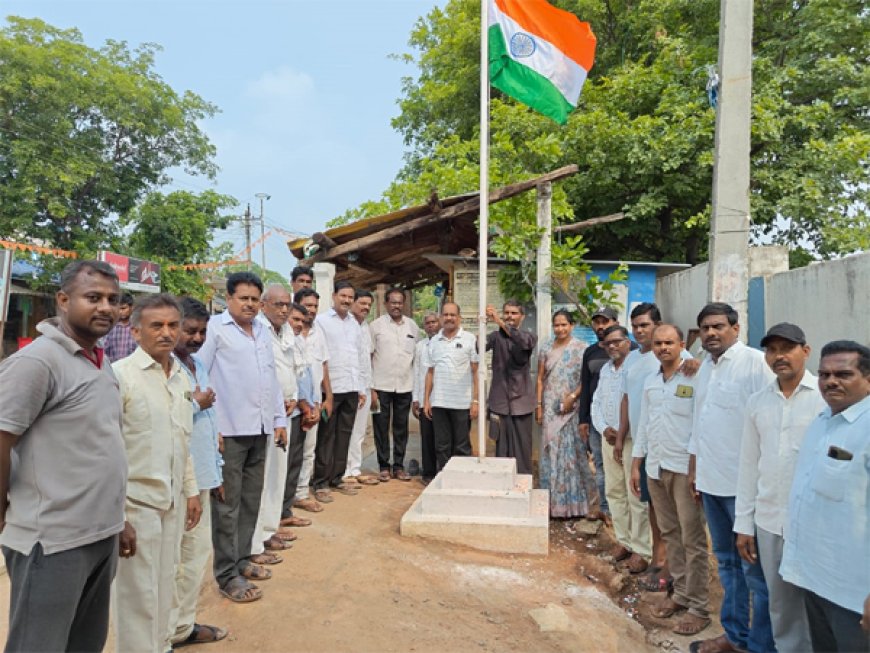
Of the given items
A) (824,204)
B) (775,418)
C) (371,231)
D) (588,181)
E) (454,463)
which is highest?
(588,181)

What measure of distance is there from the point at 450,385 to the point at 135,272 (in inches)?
581

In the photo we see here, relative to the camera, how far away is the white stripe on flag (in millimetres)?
5875

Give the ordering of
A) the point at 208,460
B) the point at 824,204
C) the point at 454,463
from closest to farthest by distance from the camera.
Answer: the point at 208,460 → the point at 454,463 → the point at 824,204

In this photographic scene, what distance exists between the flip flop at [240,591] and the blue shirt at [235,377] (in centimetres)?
91

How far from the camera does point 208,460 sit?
3.26 m

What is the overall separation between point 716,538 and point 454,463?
2518mm

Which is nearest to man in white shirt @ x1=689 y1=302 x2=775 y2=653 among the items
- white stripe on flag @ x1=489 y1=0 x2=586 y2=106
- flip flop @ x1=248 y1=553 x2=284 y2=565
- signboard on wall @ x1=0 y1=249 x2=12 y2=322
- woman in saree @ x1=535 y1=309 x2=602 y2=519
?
woman in saree @ x1=535 y1=309 x2=602 y2=519

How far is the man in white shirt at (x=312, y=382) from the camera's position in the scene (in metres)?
5.72

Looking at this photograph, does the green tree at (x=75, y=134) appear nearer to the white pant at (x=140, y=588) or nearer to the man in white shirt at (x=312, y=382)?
the man in white shirt at (x=312, y=382)

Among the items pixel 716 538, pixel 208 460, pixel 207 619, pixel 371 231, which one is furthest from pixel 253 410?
pixel 371 231

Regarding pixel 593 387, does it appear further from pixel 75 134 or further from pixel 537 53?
pixel 75 134

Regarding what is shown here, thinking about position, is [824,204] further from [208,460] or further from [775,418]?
[208,460]

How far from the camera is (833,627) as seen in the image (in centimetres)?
239

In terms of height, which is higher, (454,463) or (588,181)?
(588,181)
